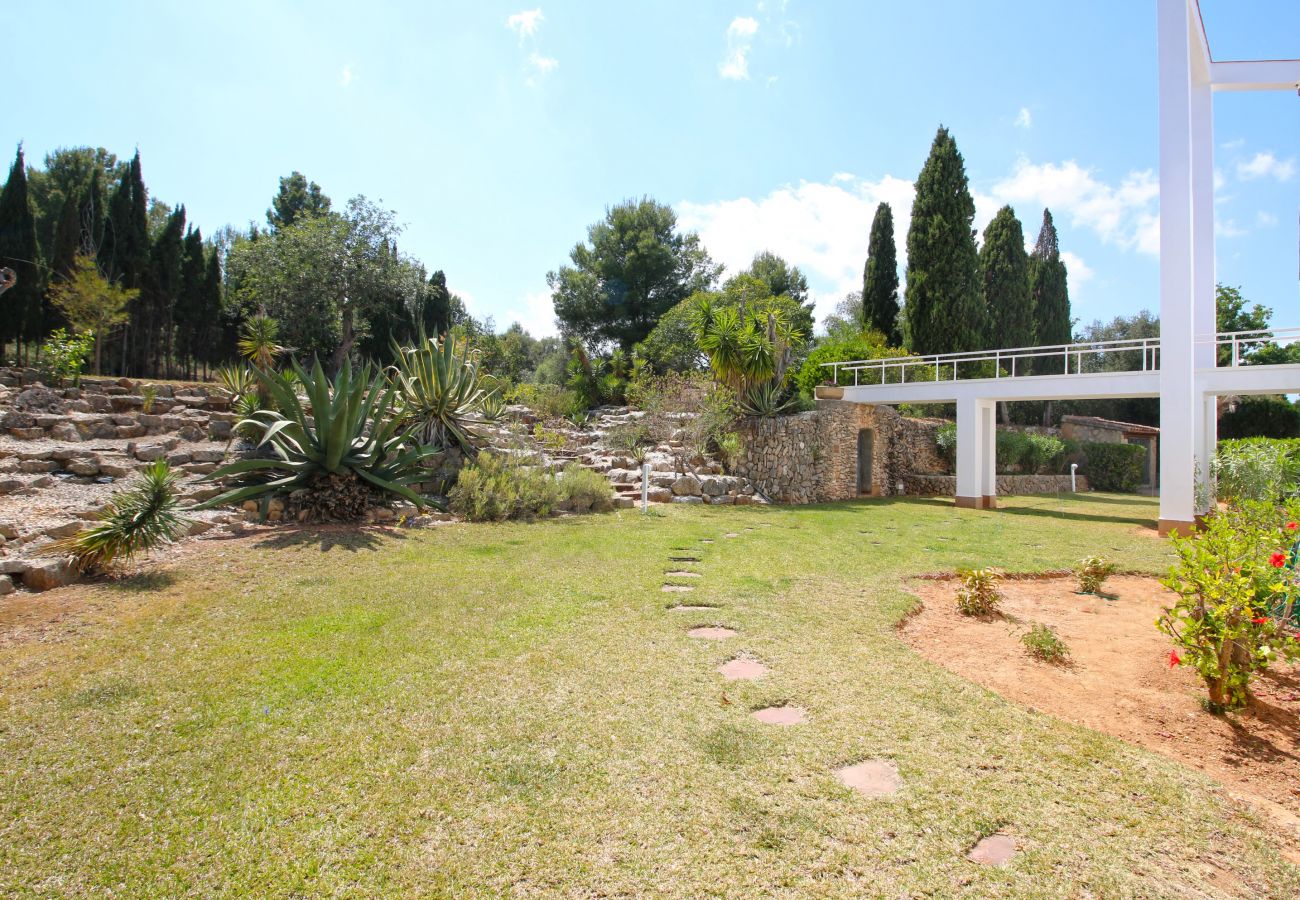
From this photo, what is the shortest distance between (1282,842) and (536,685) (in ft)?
10.4

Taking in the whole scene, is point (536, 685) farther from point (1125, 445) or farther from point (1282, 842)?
point (1125, 445)

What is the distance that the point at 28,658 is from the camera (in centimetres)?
363

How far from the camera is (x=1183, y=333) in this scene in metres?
10.1

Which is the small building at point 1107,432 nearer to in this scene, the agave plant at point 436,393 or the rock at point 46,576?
the agave plant at point 436,393

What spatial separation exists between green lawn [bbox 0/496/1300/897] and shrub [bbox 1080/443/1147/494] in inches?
871

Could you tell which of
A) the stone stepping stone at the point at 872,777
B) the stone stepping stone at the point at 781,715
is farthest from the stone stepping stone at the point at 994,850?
the stone stepping stone at the point at 781,715

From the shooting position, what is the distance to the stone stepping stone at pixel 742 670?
364cm

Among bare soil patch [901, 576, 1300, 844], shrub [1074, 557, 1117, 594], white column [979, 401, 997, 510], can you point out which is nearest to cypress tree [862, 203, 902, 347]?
white column [979, 401, 997, 510]

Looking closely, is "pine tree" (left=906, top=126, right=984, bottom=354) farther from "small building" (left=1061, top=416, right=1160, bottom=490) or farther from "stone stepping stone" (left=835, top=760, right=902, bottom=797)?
"stone stepping stone" (left=835, top=760, right=902, bottom=797)

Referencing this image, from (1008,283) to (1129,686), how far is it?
91.4 ft

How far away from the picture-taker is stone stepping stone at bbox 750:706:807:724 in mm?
3078

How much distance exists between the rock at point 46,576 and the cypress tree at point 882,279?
88.7ft

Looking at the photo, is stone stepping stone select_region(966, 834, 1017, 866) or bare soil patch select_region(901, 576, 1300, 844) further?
bare soil patch select_region(901, 576, 1300, 844)

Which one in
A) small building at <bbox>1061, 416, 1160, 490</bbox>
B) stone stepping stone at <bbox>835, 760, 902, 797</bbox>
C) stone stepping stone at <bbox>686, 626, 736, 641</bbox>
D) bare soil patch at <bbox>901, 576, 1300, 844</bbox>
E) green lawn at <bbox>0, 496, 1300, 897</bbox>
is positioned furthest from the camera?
small building at <bbox>1061, 416, 1160, 490</bbox>
